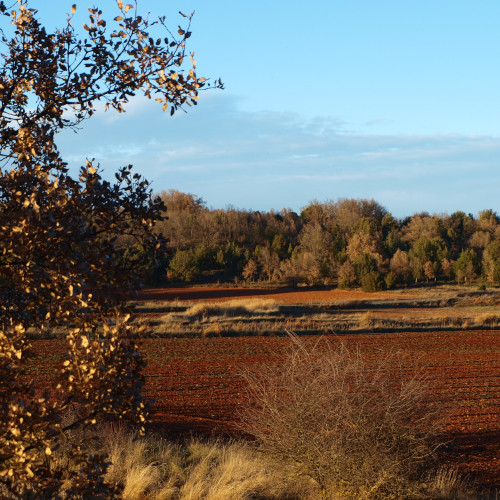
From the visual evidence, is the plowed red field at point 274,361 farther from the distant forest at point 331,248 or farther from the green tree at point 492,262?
the green tree at point 492,262

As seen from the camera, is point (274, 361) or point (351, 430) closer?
point (351, 430)

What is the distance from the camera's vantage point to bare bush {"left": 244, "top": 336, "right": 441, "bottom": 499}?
5598 mm

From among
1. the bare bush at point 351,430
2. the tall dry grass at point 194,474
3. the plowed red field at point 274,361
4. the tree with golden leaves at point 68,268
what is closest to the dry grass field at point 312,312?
the plowed red field at point 274,361

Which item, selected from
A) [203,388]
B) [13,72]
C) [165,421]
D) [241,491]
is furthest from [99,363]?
[203,388]

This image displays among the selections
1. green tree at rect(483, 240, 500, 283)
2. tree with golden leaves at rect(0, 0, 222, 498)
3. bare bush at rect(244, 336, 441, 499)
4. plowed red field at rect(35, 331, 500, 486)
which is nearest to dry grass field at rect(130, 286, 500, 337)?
plowed red field at rect(35, 331, 500, 486)

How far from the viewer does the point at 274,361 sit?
16391 mm

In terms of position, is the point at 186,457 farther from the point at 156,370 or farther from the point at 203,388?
the point at 156,370

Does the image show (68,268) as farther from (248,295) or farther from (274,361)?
(248,295)

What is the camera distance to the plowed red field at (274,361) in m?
9.31

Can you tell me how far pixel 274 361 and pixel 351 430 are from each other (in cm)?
1082

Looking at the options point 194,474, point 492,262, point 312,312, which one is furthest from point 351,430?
point 492,262

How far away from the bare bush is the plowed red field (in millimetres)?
→ 1082

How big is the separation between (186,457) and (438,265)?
5691 cm

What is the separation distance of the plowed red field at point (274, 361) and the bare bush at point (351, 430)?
1.08 m
